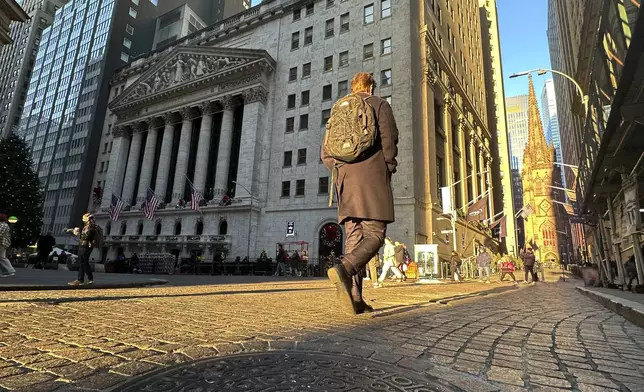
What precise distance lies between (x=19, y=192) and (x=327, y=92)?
31931mm

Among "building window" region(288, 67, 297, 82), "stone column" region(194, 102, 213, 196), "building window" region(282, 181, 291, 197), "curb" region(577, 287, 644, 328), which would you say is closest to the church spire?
"building window" region(288, 67, 297, 82)

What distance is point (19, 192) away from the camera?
33.9 meters

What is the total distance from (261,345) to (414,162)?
92.0ft

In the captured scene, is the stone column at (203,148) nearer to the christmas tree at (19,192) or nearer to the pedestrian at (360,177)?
the christmas tree at (19,192)

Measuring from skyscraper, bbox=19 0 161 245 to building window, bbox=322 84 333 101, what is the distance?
147 feet

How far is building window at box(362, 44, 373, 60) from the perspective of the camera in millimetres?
33312

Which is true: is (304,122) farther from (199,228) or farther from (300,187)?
(199,228)

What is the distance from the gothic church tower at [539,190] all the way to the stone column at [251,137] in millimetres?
96383

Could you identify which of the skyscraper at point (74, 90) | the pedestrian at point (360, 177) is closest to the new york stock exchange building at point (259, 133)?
the skyscraper at point (74, 90)

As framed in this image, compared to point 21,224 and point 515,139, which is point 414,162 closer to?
point 21,224

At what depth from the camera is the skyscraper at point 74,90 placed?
190 ft

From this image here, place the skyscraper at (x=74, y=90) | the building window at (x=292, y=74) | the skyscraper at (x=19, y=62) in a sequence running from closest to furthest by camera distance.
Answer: the building window at (x=292, y=74)
the skyscraper at (x=74, y=90)
the skyscraper at (x=19, y=62)

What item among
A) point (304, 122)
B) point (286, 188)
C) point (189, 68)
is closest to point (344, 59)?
point (304, 122)

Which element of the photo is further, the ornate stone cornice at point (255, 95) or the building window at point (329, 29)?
the ornate stone cornice at point (255, 95)
